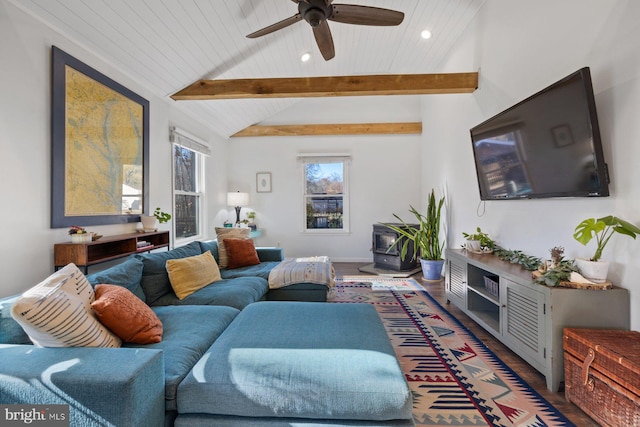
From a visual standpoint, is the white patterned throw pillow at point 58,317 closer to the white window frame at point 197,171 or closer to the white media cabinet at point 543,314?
the white media cabinet at point 543,314

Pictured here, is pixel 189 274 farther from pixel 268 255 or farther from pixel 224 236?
pixel 268 255

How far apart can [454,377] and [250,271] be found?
210 centimetres

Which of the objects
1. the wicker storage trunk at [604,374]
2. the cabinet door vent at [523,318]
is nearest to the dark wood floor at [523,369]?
the wicker storage trunk at [604,374]

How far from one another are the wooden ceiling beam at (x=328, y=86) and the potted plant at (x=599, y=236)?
2.32 m

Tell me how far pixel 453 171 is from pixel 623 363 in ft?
10.5

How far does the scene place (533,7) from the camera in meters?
Answer: 2.48

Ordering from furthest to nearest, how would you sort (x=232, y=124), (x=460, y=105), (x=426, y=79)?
(x=232, y=124) < (x=460, y=105) < (x=426, y=79)

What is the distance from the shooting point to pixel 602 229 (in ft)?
5.24

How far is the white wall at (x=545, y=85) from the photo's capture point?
1.69 metres

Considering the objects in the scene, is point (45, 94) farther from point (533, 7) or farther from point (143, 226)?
point (533, 7)

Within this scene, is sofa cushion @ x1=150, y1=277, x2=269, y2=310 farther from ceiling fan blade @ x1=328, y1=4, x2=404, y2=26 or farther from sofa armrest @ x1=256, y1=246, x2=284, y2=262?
ceiling fan blade @ x1=328, y1=4, x2=404, y2=26

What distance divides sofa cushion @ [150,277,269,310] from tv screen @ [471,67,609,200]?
2.45 metres

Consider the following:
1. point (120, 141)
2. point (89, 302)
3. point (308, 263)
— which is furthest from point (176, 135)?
point (89, 302)

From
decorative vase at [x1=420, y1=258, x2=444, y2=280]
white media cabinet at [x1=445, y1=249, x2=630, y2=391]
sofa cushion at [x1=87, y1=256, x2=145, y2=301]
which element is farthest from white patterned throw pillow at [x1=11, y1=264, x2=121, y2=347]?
decorative vase at [x1=420, y1=258, x2=444, y2=280]
